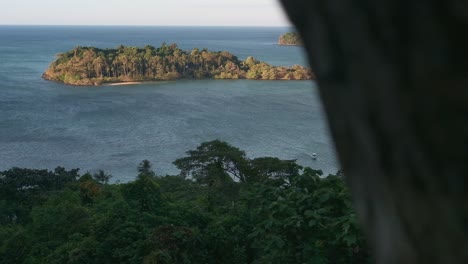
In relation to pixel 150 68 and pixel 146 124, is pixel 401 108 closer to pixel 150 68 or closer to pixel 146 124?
pixel 146 124

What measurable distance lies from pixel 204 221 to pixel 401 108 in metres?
6.15

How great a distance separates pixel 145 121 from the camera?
2870 centimetres

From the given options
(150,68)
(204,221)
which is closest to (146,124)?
(150,68)

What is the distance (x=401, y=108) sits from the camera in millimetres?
506

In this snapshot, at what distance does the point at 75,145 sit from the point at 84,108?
30.7 ft

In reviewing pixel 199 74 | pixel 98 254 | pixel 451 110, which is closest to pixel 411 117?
pixel 451 110

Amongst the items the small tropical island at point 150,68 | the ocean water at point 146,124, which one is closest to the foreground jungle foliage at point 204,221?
the ocean water at point 146,124

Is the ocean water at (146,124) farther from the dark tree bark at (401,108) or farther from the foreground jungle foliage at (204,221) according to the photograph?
the dark tree bark at (401,108)

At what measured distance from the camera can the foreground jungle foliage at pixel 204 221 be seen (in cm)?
332

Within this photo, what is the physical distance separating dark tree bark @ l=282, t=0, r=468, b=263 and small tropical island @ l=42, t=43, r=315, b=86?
45647 millimetres

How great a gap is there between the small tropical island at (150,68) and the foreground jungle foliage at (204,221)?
3432cm

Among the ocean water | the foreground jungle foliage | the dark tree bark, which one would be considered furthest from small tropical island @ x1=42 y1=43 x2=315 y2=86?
the dark tree bark

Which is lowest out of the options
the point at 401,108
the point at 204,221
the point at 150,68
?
the point at 150,68

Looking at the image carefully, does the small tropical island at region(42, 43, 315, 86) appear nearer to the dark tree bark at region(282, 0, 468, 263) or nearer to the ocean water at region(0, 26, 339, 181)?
A: the ocean water at region(0, 26, 339, 181)
